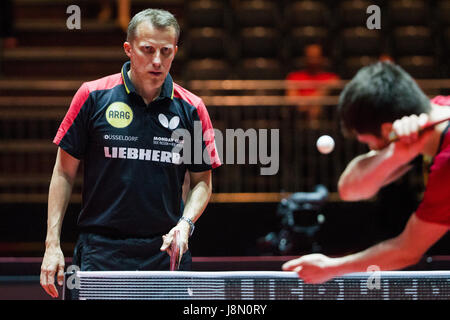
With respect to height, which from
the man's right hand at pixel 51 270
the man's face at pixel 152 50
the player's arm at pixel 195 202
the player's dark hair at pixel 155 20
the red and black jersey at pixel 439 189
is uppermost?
the player's dark hair at pixel 155 20

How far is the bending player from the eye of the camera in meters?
2.09

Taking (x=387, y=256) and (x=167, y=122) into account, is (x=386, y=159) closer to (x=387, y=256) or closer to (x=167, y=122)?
(x=387, y=256)

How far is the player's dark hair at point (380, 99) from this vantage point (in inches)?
83.7

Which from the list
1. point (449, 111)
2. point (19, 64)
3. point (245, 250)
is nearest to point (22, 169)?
point (19, 64)

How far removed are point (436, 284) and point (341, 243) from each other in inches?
176

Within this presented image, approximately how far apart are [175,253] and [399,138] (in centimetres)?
132

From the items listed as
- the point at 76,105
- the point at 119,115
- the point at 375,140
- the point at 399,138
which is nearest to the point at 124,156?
the point at 119,115

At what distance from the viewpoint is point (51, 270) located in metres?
3.04

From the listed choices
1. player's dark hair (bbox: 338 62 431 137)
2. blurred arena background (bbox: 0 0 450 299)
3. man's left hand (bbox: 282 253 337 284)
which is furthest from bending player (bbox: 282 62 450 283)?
blurred arena background (bbox: 0 0 450 299)

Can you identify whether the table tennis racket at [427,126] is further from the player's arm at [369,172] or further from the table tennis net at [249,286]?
the table tennis net at [249,286]

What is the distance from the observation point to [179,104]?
3.45 metres

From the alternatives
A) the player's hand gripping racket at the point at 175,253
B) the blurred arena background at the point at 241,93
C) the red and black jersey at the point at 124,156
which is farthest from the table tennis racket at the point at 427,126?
the blurred arena background at the point at 241,93
